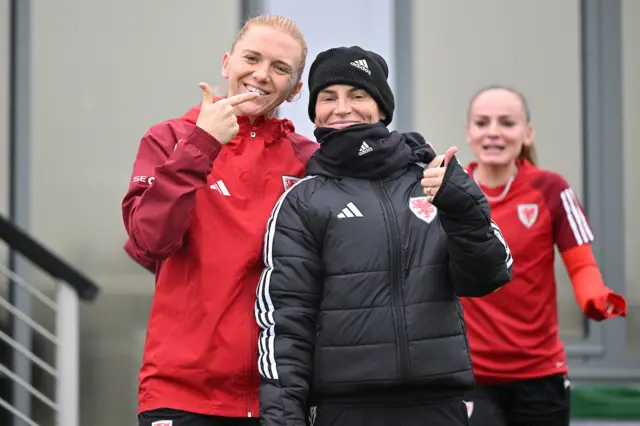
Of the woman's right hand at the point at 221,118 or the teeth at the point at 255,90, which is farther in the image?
the teeth at the point at 255,90

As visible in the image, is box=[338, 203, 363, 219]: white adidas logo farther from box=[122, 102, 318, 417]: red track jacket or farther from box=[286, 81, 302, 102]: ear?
box=[286, 81, 302, 102]: ear

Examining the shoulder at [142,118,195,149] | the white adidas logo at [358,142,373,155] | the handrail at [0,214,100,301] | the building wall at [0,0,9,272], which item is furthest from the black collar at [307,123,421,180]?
the building wall at [0,0,9,272]

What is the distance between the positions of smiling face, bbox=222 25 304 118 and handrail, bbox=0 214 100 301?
160cm

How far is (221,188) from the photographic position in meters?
2.59

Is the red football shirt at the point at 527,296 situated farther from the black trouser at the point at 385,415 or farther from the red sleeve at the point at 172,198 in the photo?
the red sleeve at the point at 172,198

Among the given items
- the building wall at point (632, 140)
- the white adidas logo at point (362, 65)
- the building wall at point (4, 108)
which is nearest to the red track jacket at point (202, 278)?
the white adidas logo at point (362, 65)

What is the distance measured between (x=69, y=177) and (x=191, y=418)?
8.25ft

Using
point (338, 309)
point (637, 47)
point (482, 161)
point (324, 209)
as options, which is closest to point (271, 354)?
point (338, 309)

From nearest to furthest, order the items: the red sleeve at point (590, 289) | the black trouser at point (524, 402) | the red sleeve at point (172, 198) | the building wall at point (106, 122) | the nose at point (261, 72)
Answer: the red sleeve at point (172, 198) < the nose at point (261, 72) < the red sleeve at point (590, 289) < the black trouser at point (524, 402) < the building wall at point (106, 122)

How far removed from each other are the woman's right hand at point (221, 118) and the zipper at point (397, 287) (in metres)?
0.38

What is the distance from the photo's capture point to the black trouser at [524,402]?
3742 mm

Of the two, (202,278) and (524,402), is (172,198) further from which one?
(524,402)

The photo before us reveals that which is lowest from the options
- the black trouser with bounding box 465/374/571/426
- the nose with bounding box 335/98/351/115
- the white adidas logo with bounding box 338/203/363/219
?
the black trouser with bounding box 465/374/571/426

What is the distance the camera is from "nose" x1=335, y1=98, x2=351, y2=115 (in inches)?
105
